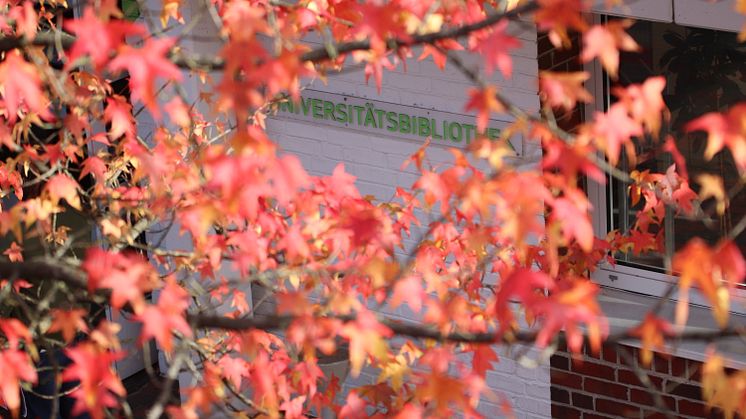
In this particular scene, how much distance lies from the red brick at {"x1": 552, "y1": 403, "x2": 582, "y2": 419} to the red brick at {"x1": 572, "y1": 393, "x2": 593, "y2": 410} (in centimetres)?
4

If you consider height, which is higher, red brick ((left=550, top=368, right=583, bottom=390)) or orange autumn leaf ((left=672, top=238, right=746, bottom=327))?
red brick ((left=550, top=368, right=583, bottom=390))

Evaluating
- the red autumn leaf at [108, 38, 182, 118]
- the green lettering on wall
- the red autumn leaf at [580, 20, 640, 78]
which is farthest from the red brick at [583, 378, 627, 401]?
the red autumn leaf at [108, 38, 182, 118]

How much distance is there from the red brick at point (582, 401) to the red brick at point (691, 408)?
472 mm

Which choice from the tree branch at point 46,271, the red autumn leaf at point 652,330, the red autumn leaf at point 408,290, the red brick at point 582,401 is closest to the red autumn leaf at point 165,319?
the tree branch at point 46,271

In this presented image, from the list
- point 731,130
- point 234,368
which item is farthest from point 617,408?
point 731,130

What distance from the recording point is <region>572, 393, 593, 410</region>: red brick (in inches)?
223

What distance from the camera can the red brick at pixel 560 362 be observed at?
5.64 metres

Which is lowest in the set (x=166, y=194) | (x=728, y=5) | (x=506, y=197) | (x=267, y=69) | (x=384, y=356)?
(x=384, y=356)

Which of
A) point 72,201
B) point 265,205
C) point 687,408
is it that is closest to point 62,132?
point 72,201

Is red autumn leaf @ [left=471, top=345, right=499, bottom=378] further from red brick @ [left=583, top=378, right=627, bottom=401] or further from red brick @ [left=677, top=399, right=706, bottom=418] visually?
red brick @ [left=583, top=378, right=627, bottom=401]

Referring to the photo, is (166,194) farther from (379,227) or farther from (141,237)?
(141,237)

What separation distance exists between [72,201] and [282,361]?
89cm

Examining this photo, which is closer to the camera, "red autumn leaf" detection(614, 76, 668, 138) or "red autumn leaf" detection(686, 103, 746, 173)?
"red autumn leaf" detection(686, 103, 746, 173)

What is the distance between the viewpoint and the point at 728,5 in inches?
183
